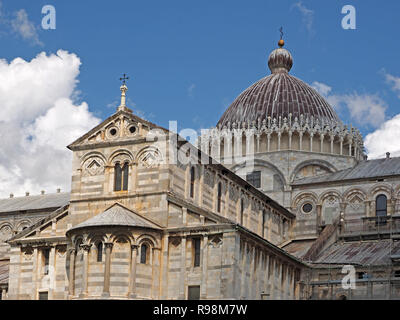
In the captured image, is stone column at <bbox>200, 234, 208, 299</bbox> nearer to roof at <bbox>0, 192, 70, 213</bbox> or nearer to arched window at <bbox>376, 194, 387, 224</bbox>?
arched window at <bbox>376, 194, 387, 224</bbox>

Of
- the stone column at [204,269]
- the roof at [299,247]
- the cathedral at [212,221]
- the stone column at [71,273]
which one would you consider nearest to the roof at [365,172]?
the cathedral at [212,221]

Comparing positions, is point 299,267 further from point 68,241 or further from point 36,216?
point 36,216

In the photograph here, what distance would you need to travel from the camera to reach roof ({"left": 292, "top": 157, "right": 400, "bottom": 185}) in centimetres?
6250

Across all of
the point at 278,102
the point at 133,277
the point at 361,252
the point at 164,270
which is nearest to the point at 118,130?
the point at 164,270

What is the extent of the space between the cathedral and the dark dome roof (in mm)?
888

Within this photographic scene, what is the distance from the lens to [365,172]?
208 feet

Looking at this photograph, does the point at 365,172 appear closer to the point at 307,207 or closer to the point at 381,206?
the point at 381,206

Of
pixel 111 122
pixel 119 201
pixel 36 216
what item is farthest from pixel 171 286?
pixel 36 216

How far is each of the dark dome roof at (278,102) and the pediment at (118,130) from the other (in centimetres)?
1957

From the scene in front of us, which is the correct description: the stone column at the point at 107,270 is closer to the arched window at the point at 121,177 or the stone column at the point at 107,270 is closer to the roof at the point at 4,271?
the arched window at the point at 121,177

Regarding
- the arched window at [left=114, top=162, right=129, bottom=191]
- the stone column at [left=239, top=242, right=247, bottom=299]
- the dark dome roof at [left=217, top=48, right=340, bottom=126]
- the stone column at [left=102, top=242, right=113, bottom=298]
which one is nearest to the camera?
the stone column at [left=102, top=242, right=113, bottom=298]

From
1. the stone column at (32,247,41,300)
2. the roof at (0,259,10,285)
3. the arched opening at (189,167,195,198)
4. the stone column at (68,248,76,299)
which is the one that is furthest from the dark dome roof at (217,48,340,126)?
the stone column at (68,248,76,299)

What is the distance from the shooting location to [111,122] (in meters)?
50.7

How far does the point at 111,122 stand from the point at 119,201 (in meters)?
4.60
